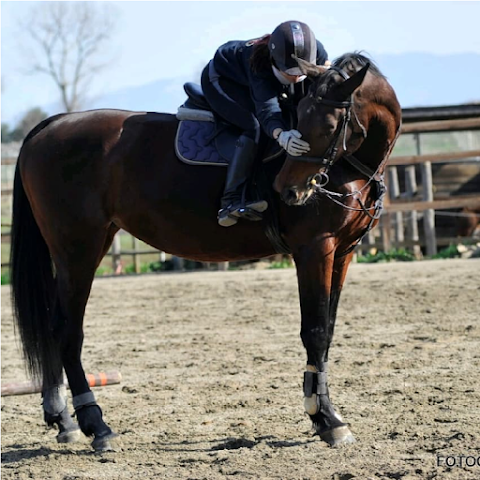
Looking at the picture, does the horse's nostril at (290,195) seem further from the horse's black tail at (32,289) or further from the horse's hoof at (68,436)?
the horse's hoof at (68,436)

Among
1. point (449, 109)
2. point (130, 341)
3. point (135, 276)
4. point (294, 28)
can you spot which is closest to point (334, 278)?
point (294, 28)

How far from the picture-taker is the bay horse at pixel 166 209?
478cm

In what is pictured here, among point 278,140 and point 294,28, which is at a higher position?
point 294,28

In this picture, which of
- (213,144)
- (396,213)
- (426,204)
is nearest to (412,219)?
(396,213)

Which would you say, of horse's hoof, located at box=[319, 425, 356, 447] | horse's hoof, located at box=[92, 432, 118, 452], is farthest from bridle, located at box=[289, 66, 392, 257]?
horse's hoof, located at box=[92, 432, 118, 452]

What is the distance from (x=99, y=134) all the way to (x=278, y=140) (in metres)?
1.49

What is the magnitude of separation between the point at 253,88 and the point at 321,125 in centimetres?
63

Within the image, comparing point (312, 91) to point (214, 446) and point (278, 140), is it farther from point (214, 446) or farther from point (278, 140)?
point (214, 446)

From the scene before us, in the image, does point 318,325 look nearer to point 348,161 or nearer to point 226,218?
→ point 226,218

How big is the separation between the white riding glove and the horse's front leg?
586 millimetres

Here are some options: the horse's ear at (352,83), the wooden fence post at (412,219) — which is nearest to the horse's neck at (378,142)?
the horse's ear at (352,83)

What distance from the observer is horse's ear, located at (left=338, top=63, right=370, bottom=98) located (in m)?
4.63

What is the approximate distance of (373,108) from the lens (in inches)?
194

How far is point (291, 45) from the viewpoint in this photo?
481 centimetres
